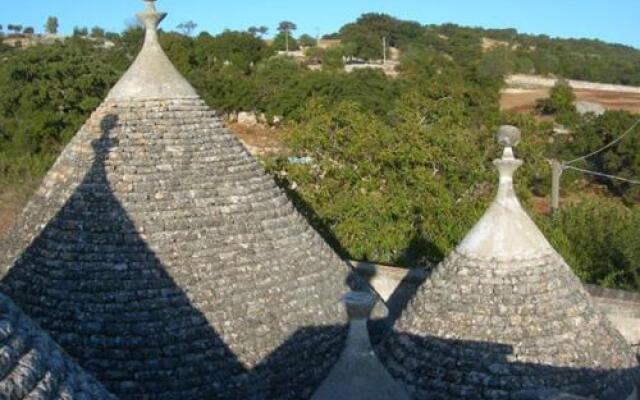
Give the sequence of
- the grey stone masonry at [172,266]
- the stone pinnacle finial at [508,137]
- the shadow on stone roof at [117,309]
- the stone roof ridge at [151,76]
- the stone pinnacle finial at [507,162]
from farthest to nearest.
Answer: the stone roof ridge at [151,76] < the stone pinnacle finial at [508,137] < the stone pinnacle finial at [507,162] < the grey stone masonry at [172,266] < the shadow on stone roof at [117,309]

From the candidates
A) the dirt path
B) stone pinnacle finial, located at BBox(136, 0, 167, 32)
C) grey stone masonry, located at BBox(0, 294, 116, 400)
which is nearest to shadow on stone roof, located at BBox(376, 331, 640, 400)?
grey stone masonry, located at BBox(0, 294, 116, 400)

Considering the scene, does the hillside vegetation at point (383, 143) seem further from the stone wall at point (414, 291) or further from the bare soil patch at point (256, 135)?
the stone wall at point (414, 291)

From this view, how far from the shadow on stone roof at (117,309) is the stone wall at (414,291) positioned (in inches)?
180

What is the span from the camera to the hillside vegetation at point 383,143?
24891mm

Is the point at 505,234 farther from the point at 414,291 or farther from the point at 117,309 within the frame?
the point at 414,291

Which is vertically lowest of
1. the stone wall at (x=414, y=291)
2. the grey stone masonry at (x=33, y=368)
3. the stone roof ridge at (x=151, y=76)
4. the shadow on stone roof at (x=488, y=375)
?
the stone wall at (x=414, y=291)

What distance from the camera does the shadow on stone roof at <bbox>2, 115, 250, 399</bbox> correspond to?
27.2 ft

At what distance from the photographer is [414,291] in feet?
44.2

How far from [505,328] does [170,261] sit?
354 centimetres

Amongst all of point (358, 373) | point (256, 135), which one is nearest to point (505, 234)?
point (358, 373)

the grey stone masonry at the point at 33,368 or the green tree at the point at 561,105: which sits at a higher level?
the grey stone masonry at the point at 33,368

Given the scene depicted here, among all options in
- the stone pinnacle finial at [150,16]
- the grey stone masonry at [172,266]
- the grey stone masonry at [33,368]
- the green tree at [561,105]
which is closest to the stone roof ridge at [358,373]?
the grey stone masonry at [172,266]

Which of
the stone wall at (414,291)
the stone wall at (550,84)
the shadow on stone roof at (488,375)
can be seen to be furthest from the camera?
the stone wall at (550,84)

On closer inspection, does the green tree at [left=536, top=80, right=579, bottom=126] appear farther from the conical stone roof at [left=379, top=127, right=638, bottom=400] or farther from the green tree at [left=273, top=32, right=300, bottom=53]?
the green tree at [left=273, top=32, right=300, bottom=53]
